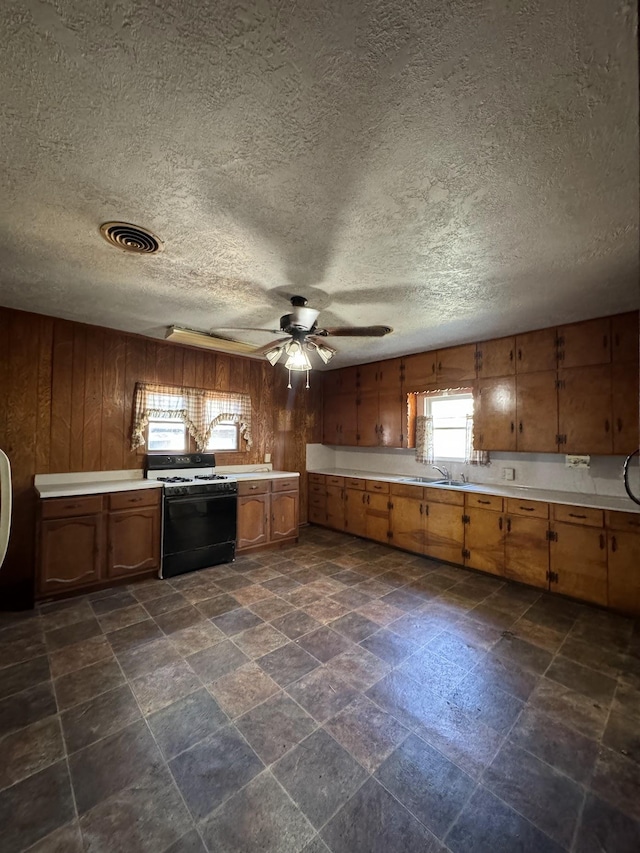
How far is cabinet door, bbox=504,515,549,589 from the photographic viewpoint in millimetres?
3160

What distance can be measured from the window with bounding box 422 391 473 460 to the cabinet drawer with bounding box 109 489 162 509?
3.40m

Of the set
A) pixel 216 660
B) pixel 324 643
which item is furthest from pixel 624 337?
pixel 216 660

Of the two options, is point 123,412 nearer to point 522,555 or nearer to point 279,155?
point 279,155

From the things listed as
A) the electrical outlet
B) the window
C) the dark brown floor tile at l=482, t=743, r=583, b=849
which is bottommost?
the dark brown floor tile at l=482, t=743, r=583, b=849

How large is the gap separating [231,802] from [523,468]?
3758 mm

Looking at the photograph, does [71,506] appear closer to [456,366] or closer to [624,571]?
[456,366]

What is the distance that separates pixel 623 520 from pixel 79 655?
4128mm

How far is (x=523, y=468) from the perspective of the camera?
383cm

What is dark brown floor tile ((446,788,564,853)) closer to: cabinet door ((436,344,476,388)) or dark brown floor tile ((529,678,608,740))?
dark brown floor tile ((529,678,608,740))

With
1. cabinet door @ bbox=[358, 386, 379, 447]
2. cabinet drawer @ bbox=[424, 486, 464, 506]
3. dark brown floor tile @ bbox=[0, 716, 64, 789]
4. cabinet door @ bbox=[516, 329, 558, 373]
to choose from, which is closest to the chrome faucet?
cabinet drawer @ bbox=[424, 486, 464, 506]

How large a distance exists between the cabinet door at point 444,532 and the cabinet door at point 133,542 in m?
2.98

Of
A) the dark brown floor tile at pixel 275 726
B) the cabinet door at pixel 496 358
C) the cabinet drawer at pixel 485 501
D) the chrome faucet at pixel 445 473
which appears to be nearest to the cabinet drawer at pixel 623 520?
the cabinet drawer at pixel 485 501

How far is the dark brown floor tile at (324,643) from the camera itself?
89.1 inches

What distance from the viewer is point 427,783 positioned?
1.42m
